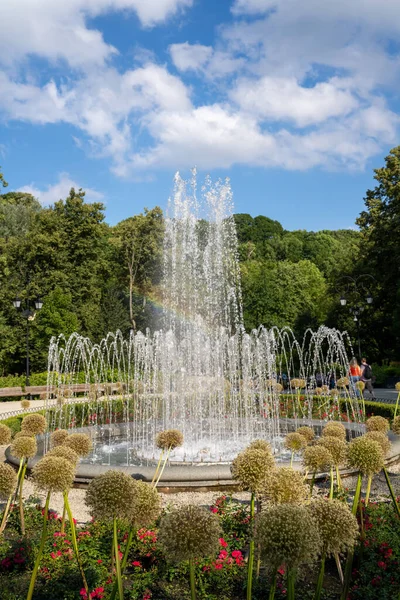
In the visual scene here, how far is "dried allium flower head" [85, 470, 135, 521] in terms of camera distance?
3123 millimetres

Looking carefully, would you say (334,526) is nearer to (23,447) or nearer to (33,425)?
(23,447)

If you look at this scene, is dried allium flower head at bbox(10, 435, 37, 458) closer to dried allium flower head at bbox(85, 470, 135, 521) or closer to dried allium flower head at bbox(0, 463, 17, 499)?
dried allium flower head at bbox(0, 463, 17, 499)

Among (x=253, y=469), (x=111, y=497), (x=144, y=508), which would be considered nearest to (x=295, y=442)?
(x=253, y=469)

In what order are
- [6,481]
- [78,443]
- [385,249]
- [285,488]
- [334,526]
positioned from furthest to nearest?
[385,249]
[78,443]
[6,481]
[285,488]
[334,526]

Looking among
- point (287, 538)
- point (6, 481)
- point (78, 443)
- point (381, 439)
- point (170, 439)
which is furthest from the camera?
point (170, 439)

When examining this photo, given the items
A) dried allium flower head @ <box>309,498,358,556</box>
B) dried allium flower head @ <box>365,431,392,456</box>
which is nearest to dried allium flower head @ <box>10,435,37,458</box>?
dried allium flower head @ <box>309,498,358,556</box>

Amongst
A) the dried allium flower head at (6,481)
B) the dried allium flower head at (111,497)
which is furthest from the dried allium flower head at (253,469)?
the dried allium flower head at (6,481)

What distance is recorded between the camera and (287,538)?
248cm

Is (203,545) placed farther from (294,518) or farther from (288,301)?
(288,301)

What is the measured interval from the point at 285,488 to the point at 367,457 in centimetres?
69

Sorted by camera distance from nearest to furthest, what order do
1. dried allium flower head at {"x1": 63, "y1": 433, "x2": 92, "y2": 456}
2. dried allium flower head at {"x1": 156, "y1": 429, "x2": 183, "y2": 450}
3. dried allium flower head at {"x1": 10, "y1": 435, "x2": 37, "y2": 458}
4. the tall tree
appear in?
dried allium flower head at {"x1": 10, "y1": 435, "x2": 37, "y2": 458} < dried allium flower head at {"x1": 63, "y1": 433, "x2": 92, "y2": 456} < dried allium flower head at {"x1": 156, "y1": 429, "x2": 183, "y2": 450} < the tall tree

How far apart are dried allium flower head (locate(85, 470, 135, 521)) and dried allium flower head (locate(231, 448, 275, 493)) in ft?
2.54

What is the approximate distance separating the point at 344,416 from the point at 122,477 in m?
12.9

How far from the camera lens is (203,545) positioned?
263cm
